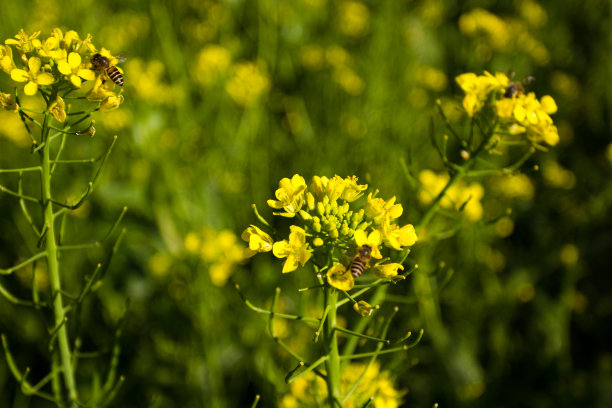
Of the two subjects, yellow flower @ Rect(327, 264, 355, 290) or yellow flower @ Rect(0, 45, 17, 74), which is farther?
yellow flower @ Rect(0, 45, 17, 74)

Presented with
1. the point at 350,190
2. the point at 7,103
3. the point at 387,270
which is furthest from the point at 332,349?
the point at 7,103

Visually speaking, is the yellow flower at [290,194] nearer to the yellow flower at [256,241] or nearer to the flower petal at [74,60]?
the yellow flower at [256,241]

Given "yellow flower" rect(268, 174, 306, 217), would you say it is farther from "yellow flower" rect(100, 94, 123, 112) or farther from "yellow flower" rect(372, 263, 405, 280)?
"yellow flower" rect(100, 94, 123, 112)

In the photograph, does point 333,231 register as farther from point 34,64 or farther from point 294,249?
point 34,64

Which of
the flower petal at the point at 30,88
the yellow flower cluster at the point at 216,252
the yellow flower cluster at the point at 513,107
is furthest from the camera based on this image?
the yellow flower cluster at the point at 216,252

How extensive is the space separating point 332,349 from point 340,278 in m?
0.29

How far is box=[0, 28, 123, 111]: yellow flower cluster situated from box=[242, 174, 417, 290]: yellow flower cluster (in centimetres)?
54

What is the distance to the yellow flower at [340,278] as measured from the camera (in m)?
1.20

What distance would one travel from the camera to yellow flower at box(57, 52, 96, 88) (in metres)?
1.35

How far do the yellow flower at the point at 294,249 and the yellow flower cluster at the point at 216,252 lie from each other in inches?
61.7

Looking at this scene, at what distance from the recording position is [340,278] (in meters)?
1.23

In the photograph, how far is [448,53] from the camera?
5383 mm

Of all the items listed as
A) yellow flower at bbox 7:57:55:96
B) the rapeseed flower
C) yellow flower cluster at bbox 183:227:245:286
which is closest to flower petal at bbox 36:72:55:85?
yellow flower at bbox 7:57:55:96

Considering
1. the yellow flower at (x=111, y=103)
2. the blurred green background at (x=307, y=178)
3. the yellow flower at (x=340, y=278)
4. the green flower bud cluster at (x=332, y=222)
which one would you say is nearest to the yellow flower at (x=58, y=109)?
the yellow flower at (x=111, y=103)
